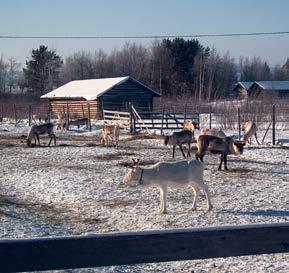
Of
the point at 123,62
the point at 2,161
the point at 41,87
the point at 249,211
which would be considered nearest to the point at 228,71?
the point at 123,62

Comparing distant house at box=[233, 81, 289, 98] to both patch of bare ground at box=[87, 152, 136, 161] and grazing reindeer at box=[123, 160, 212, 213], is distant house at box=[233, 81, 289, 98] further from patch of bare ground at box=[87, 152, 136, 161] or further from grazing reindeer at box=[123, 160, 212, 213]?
grazing reindeer at box=[123, 160, 212, 213]

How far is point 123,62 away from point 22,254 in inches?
3921

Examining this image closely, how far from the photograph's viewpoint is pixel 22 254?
308cm

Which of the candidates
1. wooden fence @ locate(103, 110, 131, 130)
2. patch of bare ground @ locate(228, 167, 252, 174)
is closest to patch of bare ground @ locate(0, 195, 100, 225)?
patch of bare ground @ locate(228, 167, 252, 174)

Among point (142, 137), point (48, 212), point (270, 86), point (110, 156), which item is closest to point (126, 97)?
point (142, 137)

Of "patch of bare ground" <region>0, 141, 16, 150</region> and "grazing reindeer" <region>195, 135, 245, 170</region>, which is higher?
"grazing reindeer" <region>195, 135, 245, 170</region>

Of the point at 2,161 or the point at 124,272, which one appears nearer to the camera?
the point at 124,272

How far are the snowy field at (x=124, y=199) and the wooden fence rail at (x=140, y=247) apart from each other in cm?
401

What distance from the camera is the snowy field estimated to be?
31.0 ft

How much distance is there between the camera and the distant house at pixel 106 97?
47.2 m

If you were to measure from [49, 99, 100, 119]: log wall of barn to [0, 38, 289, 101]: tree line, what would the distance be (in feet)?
82.4

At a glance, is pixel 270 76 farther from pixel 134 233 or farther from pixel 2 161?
pixel 134 233

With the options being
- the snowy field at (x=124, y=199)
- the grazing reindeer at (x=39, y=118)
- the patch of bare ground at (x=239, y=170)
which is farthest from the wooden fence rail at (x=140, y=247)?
the grazing reindeer at (x=39, y=118)

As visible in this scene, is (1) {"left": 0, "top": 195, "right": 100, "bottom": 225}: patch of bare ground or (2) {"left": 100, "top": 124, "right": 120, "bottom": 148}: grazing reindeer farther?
(2) {"left": 100, "top": 124, "right": 120, "bottom": 148}: grazing reindeer
